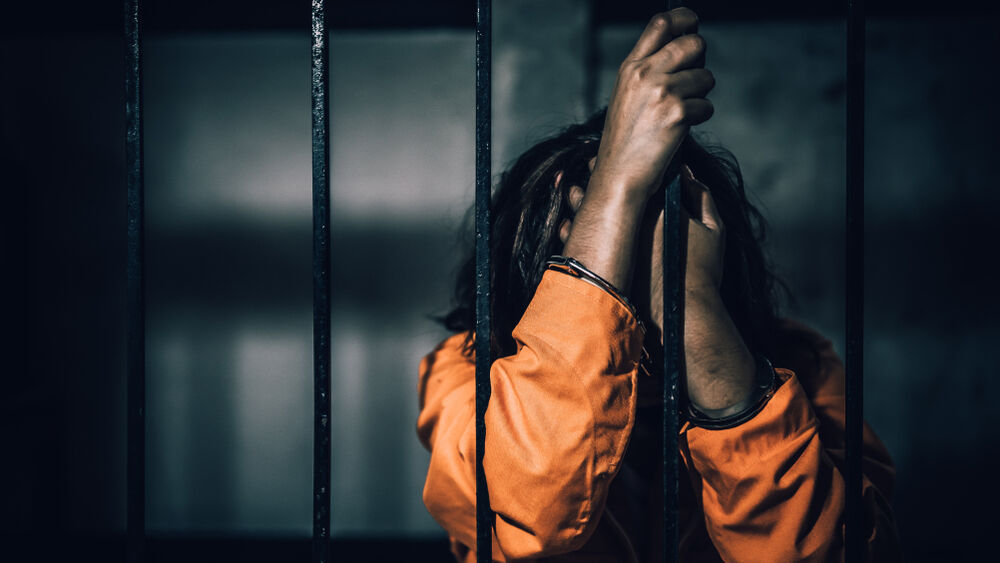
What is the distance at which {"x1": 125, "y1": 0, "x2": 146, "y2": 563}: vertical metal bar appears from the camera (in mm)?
603

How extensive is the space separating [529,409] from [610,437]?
0.09 metres

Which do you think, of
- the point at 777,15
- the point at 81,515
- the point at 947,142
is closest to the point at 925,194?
the point at 947,142

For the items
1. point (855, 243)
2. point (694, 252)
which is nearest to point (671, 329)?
point (694, 252)

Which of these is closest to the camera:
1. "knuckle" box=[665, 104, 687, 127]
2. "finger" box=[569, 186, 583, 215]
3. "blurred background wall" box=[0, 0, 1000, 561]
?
"knuckle" box=[665, 104, 687, 127]

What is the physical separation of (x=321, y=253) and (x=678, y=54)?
414 millimetres

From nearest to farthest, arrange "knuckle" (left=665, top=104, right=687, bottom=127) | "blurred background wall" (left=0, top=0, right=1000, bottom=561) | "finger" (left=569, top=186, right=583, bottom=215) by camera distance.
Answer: "knuckle" (left=665, top=104, right=687, bottom=127), "finger" (left=569, top=186, right=583, bottom=215), "blurred background wall" (left=0, top=0, right=1000, bottom=561)

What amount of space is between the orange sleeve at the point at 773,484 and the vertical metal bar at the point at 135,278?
0.61 metres

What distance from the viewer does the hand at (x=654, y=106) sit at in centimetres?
56

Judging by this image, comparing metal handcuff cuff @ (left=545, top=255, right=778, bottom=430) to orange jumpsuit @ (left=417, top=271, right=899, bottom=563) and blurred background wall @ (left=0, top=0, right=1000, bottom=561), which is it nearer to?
orange jumpsuit @ (left=417, top=271, right=899, bottom=563)

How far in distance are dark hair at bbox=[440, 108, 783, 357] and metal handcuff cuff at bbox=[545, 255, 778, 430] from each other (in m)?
0.25

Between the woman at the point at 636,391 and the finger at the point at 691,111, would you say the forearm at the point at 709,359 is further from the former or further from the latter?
the finger at the point at 691,111

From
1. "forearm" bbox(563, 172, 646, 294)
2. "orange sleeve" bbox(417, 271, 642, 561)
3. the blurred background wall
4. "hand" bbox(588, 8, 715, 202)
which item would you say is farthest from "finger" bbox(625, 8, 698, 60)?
the blurred background wall

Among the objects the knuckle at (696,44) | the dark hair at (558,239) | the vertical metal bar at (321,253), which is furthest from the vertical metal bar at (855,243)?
the vertical metal bar at (321,253)

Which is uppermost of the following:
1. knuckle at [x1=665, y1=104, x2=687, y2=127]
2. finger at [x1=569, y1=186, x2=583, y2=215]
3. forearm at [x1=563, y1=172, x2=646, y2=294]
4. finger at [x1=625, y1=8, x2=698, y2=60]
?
finger at [x1=625, y1=8, x2=698, y2=60]
